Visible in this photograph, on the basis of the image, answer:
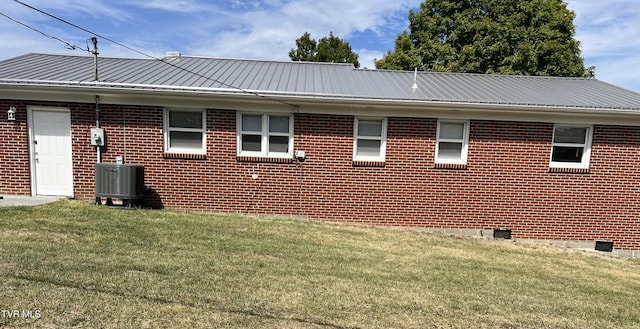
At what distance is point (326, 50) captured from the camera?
101ft

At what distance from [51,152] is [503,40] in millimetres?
20643

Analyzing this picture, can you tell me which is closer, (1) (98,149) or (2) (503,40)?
(1) (98,149)

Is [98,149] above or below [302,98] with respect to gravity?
below

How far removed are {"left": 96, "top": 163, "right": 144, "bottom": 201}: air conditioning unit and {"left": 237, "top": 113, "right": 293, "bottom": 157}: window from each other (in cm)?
227

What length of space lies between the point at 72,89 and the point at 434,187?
8.06 meters

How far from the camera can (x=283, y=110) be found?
8.11 meters

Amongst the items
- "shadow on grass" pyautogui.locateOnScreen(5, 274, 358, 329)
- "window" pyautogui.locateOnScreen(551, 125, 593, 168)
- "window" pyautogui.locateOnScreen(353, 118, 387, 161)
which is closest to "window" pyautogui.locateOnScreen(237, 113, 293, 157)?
"window" pyautogui.locateOnScreen(353, 118, 387, 161)

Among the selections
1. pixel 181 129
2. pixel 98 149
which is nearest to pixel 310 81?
pixel 181 129

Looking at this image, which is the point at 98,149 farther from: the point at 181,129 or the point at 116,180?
the point at 181,129

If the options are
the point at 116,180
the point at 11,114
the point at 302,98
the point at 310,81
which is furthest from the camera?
the point at 310,81

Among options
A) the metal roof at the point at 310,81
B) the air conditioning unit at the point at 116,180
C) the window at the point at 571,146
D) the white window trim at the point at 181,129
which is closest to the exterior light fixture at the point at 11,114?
the metal roof at the point at 310,81

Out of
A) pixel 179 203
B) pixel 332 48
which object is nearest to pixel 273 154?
pixel 179 203

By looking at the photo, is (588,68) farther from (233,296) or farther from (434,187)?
(233,296)

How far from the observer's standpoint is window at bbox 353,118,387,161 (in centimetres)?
826
